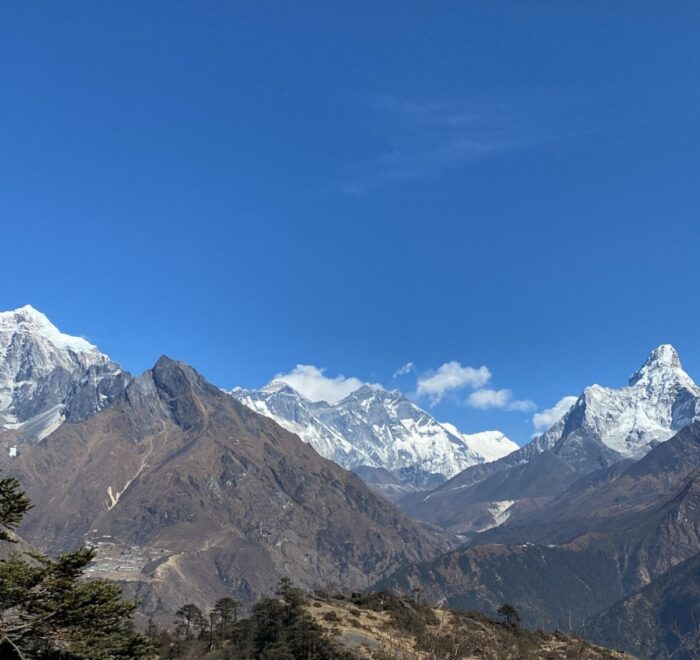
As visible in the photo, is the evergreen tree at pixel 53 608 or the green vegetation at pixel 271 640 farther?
the green vegetation at pixel 271 640

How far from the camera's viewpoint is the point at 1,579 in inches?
1431

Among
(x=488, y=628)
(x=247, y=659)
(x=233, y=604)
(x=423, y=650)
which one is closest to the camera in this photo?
(x=423, y=650)

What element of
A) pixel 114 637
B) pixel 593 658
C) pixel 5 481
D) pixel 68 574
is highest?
pixel 5 481

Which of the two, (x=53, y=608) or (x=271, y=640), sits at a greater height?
(x=53, y=608)

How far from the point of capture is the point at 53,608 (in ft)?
121

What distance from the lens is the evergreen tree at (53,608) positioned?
1436 inches

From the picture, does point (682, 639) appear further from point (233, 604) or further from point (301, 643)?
point (233, 604)

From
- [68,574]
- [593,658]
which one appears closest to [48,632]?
[68,574]

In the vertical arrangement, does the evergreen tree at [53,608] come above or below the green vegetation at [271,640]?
above

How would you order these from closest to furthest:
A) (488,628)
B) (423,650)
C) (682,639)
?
1. (682,639)
2. (423,650)
3. (488,628)

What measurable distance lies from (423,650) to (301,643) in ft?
55.3

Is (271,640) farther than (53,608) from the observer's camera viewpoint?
Yes

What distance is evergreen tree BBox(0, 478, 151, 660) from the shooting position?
36469 mm

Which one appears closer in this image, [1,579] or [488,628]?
[1,579]
